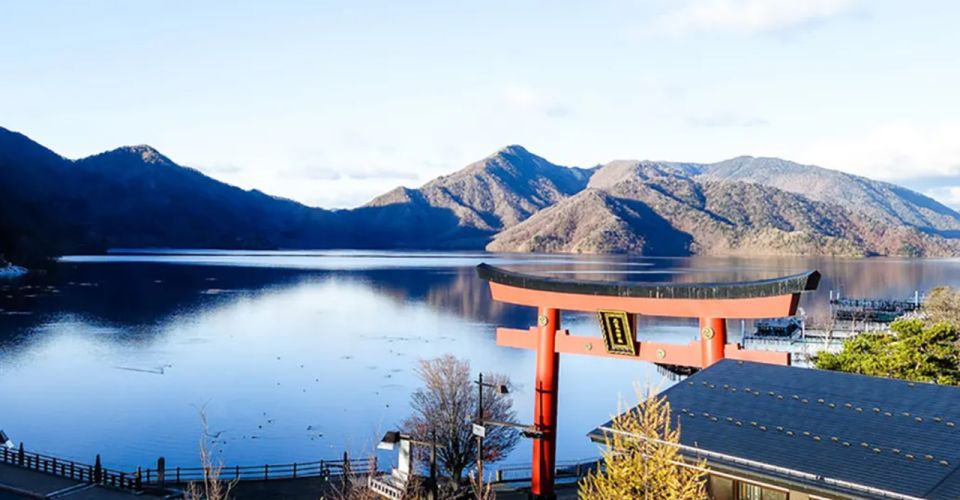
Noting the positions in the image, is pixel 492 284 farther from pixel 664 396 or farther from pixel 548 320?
pixel 664 396

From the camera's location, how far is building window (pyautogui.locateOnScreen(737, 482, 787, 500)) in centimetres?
1448

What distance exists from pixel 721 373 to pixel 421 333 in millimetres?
62251

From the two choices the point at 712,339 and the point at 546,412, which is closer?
the point at 712,339

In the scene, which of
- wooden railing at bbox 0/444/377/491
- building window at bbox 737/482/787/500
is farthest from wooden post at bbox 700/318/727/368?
wooden railing at bbox 0/444/377/491

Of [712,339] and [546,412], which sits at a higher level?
[712,339]

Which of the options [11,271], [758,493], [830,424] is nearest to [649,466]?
[758,493]

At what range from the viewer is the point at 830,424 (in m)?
15.3

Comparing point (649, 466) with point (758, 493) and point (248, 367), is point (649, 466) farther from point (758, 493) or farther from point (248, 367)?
point (248, 367)

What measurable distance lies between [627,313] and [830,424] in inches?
303

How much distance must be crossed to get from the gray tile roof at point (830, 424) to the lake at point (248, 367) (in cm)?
195

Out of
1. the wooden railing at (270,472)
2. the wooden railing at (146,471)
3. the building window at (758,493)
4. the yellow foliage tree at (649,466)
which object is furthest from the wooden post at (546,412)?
the building window at (758,493)

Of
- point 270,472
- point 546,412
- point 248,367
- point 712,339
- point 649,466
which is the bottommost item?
point 270,472

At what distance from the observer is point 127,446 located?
1555 inches

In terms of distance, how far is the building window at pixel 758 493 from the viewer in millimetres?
14478
